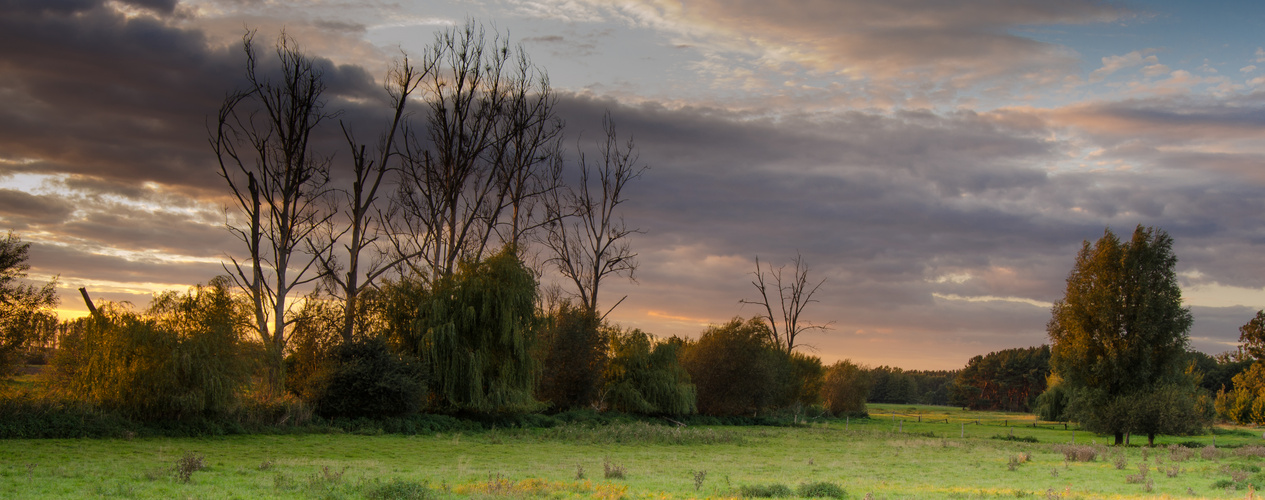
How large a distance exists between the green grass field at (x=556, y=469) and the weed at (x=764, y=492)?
0.12m

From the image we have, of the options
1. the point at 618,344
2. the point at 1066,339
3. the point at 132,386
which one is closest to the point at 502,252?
the point at 618,344

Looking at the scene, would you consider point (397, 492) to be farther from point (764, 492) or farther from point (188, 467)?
point (764, 492)

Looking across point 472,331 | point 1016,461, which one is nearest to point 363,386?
→ point 472,331

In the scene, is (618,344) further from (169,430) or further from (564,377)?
(169,430)

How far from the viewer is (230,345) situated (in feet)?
96.3

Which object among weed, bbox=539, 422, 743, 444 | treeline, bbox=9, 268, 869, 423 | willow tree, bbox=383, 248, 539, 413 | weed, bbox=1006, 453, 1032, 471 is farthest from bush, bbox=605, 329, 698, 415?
weed, bbox=1006, 453, 1032, 471

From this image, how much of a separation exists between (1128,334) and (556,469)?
36.8 meters

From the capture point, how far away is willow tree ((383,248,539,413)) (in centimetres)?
3803

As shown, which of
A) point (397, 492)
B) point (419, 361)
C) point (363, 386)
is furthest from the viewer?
point (419, 361)

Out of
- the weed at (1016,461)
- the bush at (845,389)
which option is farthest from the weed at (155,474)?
the bush at (845,389)

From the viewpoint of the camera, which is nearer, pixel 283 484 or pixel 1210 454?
pixel 283 484

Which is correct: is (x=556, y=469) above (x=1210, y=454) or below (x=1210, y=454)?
below

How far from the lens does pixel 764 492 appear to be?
15.5 meters

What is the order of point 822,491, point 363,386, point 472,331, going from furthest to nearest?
point 472,331 < point 363,386 < point 822,491
